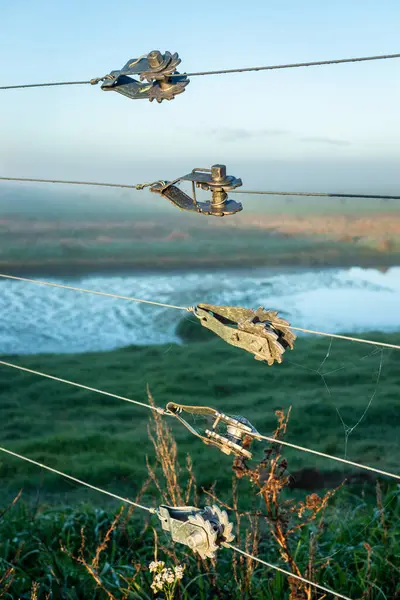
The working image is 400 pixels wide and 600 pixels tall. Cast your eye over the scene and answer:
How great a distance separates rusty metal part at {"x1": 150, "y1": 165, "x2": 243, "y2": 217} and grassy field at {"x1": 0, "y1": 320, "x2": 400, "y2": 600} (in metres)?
0.64

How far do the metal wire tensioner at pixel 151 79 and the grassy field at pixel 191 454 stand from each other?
109 centimetres

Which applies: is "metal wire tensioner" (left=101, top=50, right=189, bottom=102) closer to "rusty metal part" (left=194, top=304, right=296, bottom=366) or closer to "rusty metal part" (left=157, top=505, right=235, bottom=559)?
"rusty metal part" (left=194, top=304, right=296, bottom=366)

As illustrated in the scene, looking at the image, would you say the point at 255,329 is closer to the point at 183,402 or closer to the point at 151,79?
the point at 151,79

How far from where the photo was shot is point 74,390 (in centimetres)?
945

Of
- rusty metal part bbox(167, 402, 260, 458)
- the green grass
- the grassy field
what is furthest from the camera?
the green grass

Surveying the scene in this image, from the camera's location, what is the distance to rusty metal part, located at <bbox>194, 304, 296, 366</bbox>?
93.3 inches

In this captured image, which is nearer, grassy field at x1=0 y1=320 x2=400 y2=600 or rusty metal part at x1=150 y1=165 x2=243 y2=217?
rusty metal part at x1=150 y1=165 x2=243 y2=217

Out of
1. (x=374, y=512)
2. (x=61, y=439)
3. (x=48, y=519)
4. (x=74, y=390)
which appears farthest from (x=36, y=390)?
(x=374, y=512)

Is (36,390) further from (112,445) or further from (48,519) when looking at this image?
(48,519)

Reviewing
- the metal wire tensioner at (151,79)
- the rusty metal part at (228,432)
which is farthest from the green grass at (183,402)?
the metal wire tensioner at (151,79)

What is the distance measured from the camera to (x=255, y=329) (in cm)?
238

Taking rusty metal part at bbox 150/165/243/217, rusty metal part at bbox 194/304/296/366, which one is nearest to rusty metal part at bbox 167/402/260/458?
rusty metal part at bbox 194/304/296/366

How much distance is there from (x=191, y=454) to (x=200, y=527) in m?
5.13

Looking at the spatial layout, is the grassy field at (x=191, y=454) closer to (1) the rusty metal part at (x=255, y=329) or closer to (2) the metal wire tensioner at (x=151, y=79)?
(1) the rusty metal part at (x=255, y=329)
